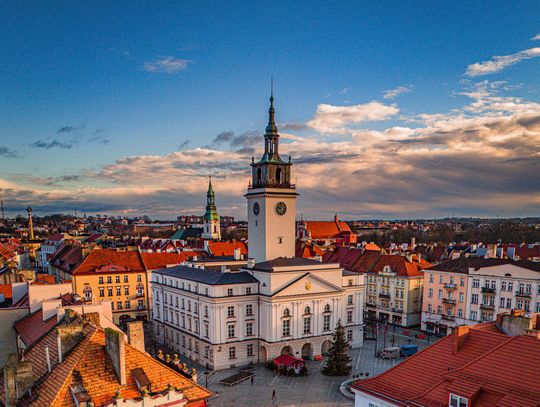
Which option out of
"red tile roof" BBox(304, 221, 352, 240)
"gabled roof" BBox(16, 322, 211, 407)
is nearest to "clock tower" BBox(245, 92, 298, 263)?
"gabled roof" BBox(16, 322, 211, 407)

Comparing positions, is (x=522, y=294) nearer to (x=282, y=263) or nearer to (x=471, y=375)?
(x=282, y=263)

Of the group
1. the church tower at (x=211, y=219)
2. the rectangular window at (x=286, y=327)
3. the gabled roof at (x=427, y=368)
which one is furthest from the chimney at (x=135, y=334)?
the church tower at (x=211, y=219)

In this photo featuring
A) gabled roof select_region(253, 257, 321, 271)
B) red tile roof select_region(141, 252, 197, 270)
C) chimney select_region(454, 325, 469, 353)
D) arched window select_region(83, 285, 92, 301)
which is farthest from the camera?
red tile roof select_region(141, 252, 197, 270)

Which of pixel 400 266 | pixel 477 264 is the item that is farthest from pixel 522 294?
pixel 400 266

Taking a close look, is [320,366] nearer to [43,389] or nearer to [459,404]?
[459,404]

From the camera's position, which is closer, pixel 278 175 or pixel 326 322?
pixel 326 322

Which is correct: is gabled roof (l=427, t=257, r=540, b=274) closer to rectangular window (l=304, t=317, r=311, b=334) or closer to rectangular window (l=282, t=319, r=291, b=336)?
rectangular window (l=304, t=317, r=311, b=334)
